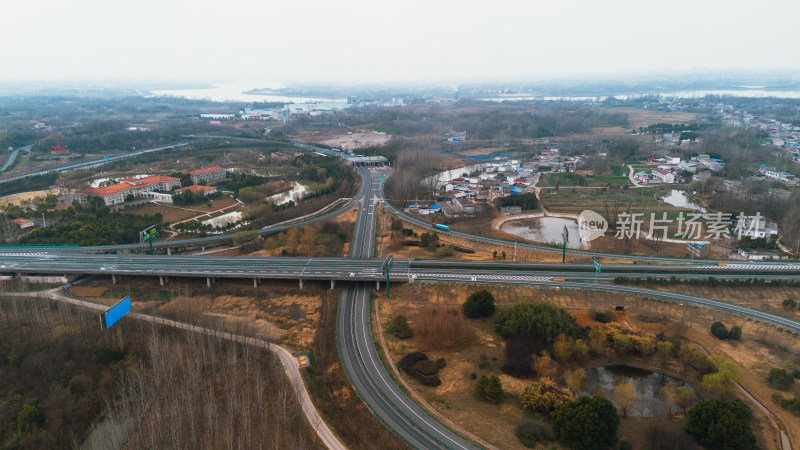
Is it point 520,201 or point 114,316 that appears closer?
point 114,316

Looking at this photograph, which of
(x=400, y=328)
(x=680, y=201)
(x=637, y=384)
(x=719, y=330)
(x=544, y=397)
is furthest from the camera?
(x=680, y=201)

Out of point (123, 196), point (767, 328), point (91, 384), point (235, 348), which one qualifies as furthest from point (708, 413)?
point (123, 196)

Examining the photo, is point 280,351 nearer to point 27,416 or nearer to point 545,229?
point 27,416

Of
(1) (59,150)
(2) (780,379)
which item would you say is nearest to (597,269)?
(2) (780,379)

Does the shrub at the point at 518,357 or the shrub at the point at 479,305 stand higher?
the shrub at the point at 479,305

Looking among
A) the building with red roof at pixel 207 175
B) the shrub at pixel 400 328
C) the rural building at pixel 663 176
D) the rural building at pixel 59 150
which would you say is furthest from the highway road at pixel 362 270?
the rural building at pixel 59 150

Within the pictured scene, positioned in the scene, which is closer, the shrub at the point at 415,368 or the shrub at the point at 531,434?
the shrub at the point at 531,434

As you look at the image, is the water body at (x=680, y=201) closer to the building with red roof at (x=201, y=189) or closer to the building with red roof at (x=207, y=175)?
the building with red roof at (x=201, y=189)
